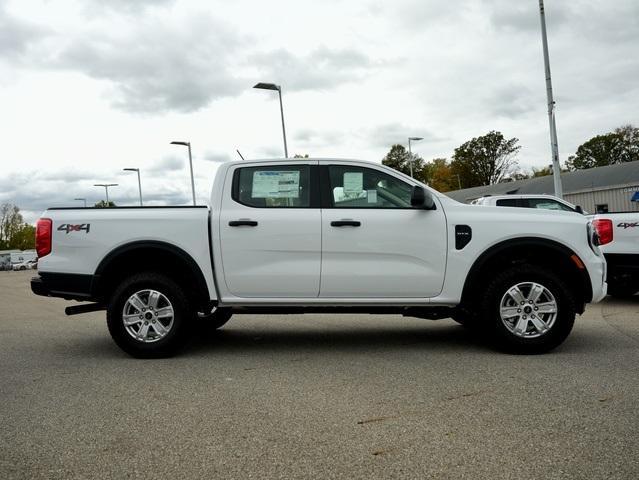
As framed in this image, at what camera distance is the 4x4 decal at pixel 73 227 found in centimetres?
608

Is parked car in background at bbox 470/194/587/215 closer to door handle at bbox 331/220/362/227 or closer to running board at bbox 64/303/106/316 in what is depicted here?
door handle at bbox 331/220/362/227

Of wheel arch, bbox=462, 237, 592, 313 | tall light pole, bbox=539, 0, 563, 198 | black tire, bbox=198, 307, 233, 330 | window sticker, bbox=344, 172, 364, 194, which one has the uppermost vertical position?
tall light pole, bbox=539, 0, 563, 198

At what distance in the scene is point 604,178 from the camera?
38.1 m

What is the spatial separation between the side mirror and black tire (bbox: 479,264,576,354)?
95cm

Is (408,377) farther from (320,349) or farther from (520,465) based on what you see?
(520,465)

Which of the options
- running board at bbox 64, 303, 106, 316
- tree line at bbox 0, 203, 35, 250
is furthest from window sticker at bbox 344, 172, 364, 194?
tree line at bbox 0, 203, 35, 250

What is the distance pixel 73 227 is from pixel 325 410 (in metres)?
3.39

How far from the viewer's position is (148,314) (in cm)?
596

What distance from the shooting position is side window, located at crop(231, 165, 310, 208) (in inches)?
238

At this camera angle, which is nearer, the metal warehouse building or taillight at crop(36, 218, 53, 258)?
taillight at crop(36, 218, 53, 258)

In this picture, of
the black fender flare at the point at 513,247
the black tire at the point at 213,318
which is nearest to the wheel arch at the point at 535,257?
the black fender flare at the point at 513,247

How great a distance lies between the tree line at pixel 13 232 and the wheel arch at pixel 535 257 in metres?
131

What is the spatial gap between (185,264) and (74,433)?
7.99 ft

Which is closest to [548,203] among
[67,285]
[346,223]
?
[346,223]
